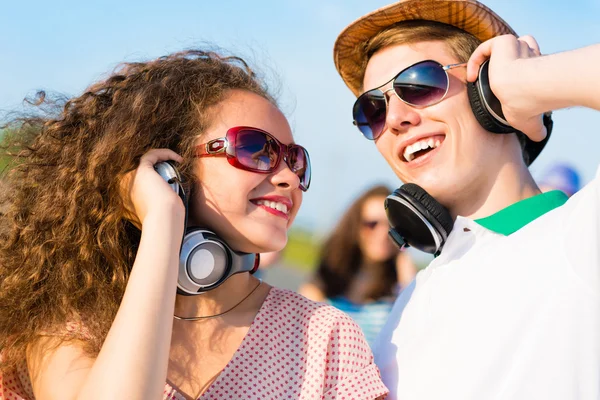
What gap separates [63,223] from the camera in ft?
8.16

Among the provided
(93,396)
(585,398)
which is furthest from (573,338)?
(93,396)

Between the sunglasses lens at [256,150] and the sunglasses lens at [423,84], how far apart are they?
692mm

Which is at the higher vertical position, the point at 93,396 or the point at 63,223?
the point at 63,223

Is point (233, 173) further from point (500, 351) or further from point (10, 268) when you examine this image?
point (500, 351)

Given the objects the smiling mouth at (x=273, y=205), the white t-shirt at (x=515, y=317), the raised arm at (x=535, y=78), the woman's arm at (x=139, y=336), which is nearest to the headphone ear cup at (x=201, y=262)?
the woman's arm at (x=139, y=336)

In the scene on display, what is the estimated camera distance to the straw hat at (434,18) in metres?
2.93

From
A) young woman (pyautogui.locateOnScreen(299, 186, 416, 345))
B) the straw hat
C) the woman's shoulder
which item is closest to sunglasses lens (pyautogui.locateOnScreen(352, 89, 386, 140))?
the straw hat

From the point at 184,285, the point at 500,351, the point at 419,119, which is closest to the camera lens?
the point at 500,351

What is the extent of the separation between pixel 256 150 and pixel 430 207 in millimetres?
736

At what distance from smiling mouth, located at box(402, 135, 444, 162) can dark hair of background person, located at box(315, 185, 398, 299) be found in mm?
3285

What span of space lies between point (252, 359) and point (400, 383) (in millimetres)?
491

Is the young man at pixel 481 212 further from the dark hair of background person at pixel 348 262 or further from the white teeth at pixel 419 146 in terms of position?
the dark hair of background person at pixel 348 262

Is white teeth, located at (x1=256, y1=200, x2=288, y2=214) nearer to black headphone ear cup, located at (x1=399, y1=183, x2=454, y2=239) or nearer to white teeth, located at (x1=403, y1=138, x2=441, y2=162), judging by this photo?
black headphone ear cup, located at (x1=399, y1=183, x2=454, y2=239)

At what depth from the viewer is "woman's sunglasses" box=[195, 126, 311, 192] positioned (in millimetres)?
2455
